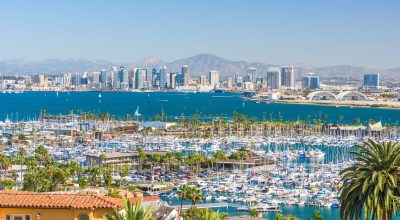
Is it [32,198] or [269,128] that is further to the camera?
[269,128]

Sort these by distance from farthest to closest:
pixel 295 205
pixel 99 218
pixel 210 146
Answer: pixel 210 146 → pixel 295 205 → pixel 99 218

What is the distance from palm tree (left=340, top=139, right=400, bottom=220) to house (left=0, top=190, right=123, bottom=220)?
3.81m

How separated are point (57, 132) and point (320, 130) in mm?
34671

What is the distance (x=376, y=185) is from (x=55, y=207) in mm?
5001

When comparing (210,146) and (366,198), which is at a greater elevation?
(366,198)

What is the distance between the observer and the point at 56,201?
1072 centimetres

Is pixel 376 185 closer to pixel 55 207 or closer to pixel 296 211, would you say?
pixel 55 207

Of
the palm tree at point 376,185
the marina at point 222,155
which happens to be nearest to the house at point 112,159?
the marina at point 222,155

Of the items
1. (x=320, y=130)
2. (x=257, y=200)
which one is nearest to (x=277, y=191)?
(x=257, y=200)

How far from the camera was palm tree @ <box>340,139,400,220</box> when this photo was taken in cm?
1095

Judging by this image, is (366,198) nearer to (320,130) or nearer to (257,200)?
(257,200)

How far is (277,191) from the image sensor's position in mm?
43594

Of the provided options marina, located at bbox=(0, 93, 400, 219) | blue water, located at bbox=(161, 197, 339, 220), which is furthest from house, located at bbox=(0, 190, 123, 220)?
blue water, located at bbox=(161, 197, 339, 220)

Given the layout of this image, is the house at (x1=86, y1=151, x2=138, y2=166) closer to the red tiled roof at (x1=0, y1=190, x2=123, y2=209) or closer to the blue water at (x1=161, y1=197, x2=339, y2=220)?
the blue water at (x1=161, y1=197, x2=339, y2=220)
